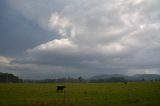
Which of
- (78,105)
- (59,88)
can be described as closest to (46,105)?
(78,105)

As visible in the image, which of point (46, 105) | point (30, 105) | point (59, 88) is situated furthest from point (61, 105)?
point (59, 88)

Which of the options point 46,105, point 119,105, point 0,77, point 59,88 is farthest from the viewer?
point 0,77

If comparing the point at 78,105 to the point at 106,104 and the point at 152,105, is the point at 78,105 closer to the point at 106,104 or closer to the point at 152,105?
the point at 106,104

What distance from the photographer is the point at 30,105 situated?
24.5m

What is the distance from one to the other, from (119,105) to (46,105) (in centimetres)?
723

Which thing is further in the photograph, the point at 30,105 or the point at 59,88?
the point at 59,88

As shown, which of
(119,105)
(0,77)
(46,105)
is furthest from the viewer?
(0,77)

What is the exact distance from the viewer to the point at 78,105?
24844 millimetres

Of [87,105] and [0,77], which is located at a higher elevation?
[0,77]

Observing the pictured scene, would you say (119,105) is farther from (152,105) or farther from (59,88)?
(59,88)

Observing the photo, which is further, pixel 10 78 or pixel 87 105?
pixel 10 78

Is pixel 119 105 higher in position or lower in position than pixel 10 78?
lower

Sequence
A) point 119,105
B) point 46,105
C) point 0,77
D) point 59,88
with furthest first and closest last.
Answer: point 0,77, point 59,88, point 119,105, point 46,105

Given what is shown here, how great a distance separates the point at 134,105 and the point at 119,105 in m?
1.49
